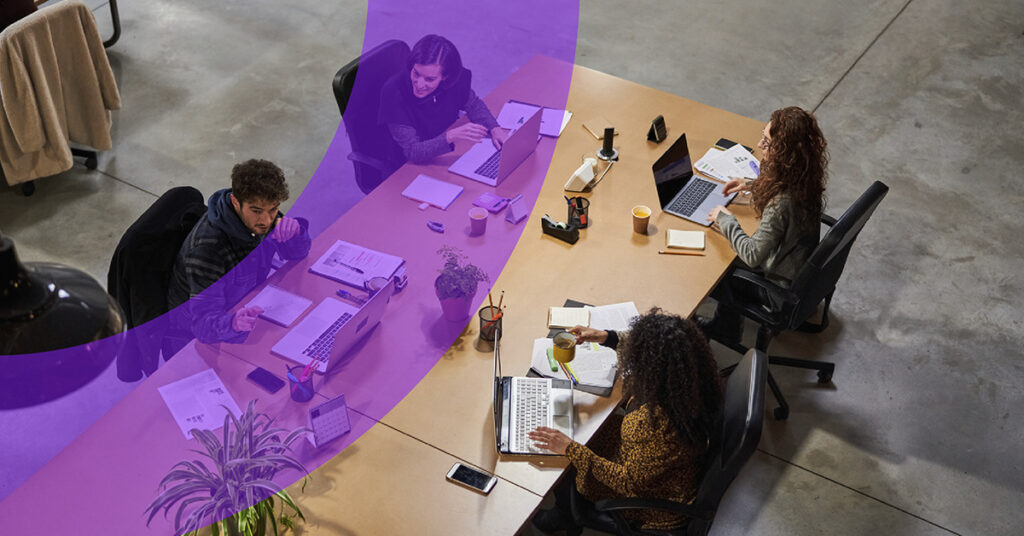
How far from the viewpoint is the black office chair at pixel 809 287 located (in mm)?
3373

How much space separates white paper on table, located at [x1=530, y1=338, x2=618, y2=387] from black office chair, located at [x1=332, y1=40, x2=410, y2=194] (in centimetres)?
143

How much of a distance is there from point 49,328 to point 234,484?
1118 mm

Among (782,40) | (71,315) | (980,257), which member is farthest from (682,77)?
(71,315)

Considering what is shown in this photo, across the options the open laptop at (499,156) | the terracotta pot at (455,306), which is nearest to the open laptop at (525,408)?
the terracotta pot at (455,306)

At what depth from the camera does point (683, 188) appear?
13.0 ft

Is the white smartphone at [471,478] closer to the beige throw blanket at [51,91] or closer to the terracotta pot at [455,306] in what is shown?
the terracotta pot at [455,306]

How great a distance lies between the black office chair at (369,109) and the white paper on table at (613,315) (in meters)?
1.36

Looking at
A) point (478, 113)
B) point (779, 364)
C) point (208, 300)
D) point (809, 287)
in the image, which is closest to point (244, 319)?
point (208, 300)

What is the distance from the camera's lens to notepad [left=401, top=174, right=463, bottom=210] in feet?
12.6

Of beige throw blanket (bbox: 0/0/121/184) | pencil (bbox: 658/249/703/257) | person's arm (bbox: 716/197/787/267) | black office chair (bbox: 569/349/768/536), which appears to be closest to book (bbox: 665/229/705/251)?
pencil (bbox: 658/249/703/257)

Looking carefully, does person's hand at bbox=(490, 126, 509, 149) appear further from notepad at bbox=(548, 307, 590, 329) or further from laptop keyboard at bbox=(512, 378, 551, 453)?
laptop keyboard at bbox=(512, 378, 551, 453)

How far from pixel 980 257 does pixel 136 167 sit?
15.7 ft

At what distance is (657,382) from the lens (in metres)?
2.68

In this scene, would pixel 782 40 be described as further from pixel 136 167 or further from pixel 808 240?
pixel 136 167
